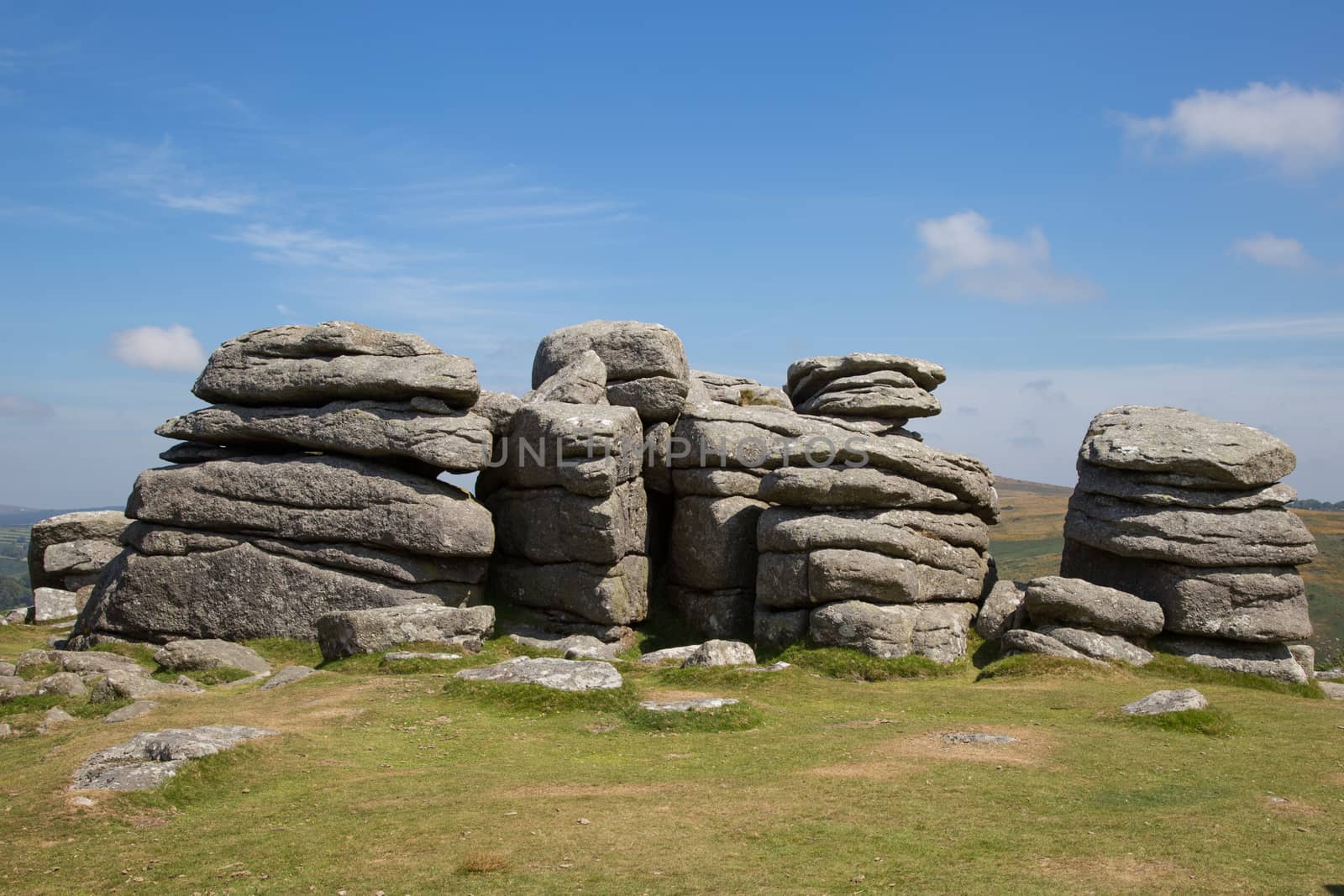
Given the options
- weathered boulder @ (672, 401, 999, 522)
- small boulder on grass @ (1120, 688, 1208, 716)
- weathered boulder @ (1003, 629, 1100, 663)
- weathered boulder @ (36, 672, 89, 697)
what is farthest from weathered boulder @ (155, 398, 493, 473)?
small boulder on grass @ (1120, 688, 1208, 716)

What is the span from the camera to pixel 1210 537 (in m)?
35.1

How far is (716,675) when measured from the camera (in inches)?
1140

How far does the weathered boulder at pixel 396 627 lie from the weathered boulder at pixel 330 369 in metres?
8.61

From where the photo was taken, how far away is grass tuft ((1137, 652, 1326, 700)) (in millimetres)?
32156

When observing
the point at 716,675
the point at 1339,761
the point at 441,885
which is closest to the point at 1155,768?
the point at 1339,761

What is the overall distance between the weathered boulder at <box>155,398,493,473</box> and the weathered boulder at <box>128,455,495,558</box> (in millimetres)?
861

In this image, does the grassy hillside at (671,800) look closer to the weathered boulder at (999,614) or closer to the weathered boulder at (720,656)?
the weathered boulder at (720,656)

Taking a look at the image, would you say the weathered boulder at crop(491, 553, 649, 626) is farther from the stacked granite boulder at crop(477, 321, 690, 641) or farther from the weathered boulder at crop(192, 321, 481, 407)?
the weathered boulder at crop(192, 321, 481, 407)

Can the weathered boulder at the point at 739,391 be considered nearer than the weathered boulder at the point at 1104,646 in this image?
No

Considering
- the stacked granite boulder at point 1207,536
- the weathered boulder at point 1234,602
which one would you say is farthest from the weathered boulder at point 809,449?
the weathered boulder at point 1234,602

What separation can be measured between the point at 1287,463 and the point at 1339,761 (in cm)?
1834

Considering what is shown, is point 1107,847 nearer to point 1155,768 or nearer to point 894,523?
point 1155,768

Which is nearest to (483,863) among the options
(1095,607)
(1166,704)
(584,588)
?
(1166,704)

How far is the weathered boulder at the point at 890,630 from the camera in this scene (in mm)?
33031
